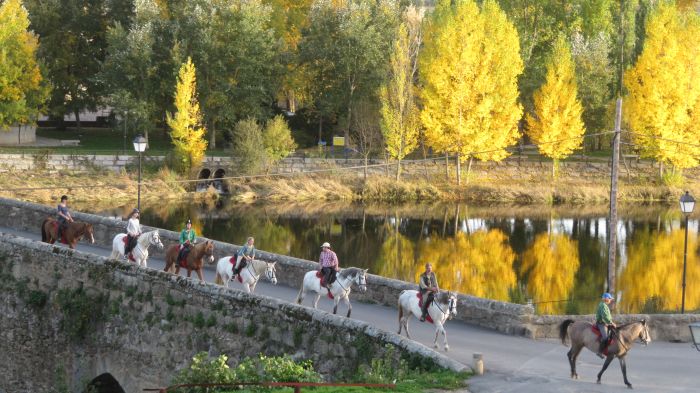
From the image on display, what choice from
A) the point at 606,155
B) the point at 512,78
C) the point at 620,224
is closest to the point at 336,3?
the point at 512,78

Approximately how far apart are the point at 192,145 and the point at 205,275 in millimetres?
41987

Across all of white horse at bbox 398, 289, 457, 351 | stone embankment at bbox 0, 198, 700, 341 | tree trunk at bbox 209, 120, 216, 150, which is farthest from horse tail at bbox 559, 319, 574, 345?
tree trunk at bbox 209, 120, 216, 150

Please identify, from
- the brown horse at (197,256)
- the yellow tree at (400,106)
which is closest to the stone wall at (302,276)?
the brown horse at (197,256)

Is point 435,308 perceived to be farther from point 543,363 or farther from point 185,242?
point 185,242

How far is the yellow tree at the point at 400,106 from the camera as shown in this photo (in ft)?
241

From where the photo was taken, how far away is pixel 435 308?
2425 cm

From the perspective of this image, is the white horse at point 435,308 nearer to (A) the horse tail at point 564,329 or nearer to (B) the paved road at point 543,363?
(B) the paved road at point 543,363

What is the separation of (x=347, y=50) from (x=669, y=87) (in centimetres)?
2323

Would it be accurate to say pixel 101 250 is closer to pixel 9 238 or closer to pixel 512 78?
pixel 9 238

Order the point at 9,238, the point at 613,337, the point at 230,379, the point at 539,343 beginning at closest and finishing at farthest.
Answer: the point at 230,379, the point at 613,337, the point at 539,343, the point at 9,238

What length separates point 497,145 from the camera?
7494cm

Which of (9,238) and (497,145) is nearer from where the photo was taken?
(9,238)

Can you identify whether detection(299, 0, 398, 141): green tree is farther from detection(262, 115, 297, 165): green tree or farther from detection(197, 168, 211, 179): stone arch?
detection(197, 168, 211, 179): stone arch

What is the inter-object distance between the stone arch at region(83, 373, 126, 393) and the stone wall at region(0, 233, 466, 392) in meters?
0.27
